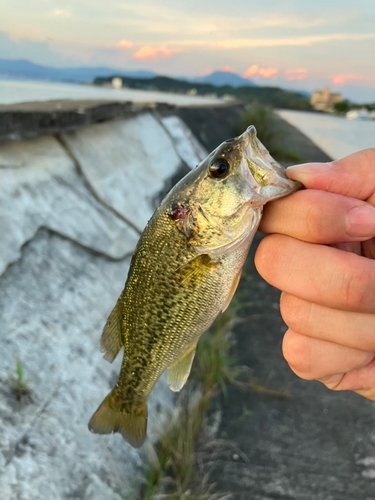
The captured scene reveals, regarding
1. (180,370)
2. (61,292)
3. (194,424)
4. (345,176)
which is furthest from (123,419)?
(345,176)

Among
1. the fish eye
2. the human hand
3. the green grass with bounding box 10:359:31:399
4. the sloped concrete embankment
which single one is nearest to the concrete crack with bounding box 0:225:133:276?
the sloped concrete embankment

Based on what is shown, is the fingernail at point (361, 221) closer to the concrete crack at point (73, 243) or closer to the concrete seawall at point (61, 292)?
the concrete seawall at point (61, 292)

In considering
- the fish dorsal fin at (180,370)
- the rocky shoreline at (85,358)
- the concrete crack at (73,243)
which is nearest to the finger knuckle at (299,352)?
the fish dorsal fin at (180,370)

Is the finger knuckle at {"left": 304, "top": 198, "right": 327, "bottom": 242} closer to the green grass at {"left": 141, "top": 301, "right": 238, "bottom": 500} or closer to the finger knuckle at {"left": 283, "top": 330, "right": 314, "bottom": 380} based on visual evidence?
the finger knuckle at {"left": 283, "top": 330, "right": 314, "bottom": 380}

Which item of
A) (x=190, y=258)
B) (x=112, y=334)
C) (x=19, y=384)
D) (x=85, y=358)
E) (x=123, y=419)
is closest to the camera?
(x=190, y=258)

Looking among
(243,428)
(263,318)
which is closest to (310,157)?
(263,318)

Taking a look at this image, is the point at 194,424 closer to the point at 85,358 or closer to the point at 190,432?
the point at 190,432

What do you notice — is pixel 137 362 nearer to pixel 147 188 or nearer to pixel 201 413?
pixel 201 413
